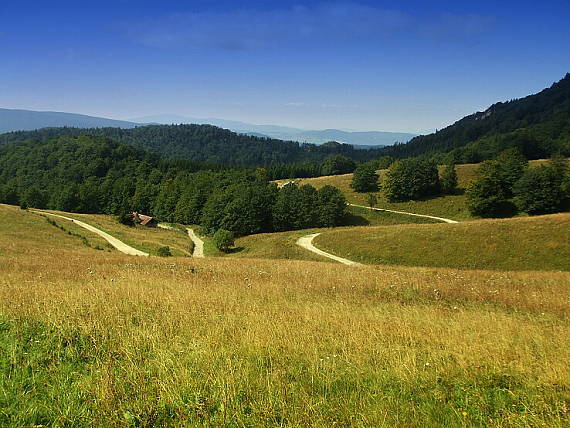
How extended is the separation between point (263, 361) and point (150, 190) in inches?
4786

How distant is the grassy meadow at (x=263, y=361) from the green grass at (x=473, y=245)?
28.4 meters

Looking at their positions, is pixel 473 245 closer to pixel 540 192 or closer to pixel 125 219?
pixel 540 192

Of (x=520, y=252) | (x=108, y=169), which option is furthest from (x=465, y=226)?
(x=108, y=169)

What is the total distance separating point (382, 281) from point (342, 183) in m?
101

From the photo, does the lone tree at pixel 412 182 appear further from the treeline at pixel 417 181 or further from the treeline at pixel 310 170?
the treeline at pixel 310 170

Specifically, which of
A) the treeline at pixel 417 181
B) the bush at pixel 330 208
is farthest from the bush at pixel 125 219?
the treeline at pixel 417 181

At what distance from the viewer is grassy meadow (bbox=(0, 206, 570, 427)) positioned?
419 centimetres

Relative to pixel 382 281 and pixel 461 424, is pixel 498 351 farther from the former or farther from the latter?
pixel 382 281

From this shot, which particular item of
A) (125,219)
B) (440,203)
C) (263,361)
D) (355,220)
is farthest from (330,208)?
(263,361)

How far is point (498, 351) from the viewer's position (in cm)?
619

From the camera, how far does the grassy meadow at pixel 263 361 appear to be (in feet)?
13.7

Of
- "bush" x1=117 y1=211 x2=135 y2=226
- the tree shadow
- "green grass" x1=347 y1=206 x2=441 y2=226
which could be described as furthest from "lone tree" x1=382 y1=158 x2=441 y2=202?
"bush" x1=117 y1=211 x2=135 y2=226

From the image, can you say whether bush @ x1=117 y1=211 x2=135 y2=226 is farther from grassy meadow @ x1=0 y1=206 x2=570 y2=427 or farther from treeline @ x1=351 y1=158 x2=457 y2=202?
grassy meadow @ x1=0 y1=206 x2=570 y2=427

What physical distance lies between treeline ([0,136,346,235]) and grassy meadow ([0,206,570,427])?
225 feet
